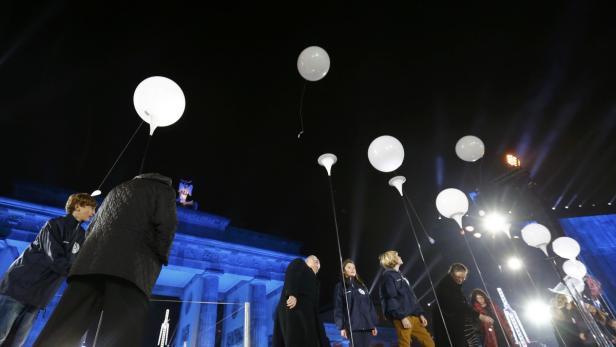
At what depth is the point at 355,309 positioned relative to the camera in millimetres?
6090

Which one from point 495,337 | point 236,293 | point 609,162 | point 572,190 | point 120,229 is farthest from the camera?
point 236,293

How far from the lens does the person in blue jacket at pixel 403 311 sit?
569 cm

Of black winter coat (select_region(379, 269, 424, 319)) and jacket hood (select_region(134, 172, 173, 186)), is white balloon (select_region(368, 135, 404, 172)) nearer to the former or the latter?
black winter coat (select_region(379, 269, 424, 319))

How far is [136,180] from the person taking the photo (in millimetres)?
2752

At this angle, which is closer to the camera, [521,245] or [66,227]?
[66,227]

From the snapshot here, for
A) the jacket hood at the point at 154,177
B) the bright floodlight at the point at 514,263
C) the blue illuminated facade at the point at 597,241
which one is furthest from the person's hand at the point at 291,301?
the bright floodlight at the point at 514,263

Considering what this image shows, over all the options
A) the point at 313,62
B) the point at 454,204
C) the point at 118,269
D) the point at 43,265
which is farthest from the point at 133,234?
the point at 454,204

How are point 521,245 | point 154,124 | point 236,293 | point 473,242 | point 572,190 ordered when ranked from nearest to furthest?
point 154,124, point 572,190, point 521,245, point 473,242, point 236,293

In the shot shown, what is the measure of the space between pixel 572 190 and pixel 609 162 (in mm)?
2284

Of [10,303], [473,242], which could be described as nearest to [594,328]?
[10,303]

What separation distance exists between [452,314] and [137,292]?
5803 mm

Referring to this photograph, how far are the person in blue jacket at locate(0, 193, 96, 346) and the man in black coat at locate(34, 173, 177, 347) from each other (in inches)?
72.1

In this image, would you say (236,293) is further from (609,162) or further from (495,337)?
(609,162)

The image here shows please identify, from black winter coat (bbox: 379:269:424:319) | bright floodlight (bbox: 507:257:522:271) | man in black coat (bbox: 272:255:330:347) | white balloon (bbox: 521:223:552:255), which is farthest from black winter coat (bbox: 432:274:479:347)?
bright floodlight (bbox: 507:257:522:271)
